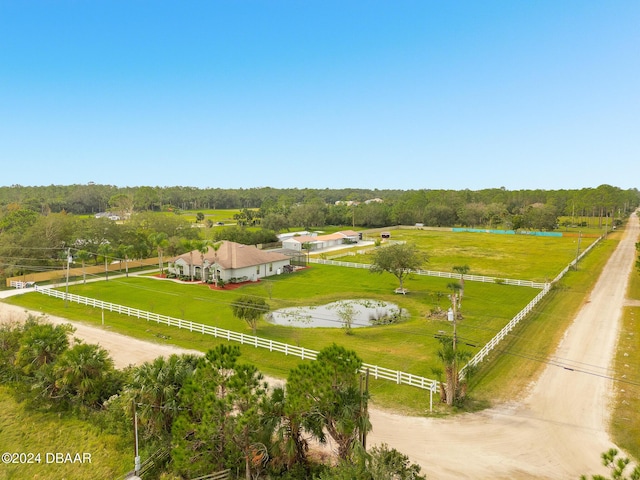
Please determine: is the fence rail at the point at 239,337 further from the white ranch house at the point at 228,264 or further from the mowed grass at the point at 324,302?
the white ranch house at the point at 228,264

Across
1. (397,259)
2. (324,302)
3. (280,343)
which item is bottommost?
(324,302)

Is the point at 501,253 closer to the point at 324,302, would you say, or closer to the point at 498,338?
the point at 324,302

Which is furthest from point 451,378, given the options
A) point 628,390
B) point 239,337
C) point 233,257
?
point 233,257

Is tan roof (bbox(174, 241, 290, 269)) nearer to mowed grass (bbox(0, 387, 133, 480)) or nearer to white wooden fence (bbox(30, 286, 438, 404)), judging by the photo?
white wooden fence (bbox(30, 286, 438, 404))

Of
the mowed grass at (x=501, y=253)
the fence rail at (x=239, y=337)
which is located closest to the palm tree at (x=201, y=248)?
the fence rail at (x=239, y=337)

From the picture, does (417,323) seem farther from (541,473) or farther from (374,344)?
(541,473)
